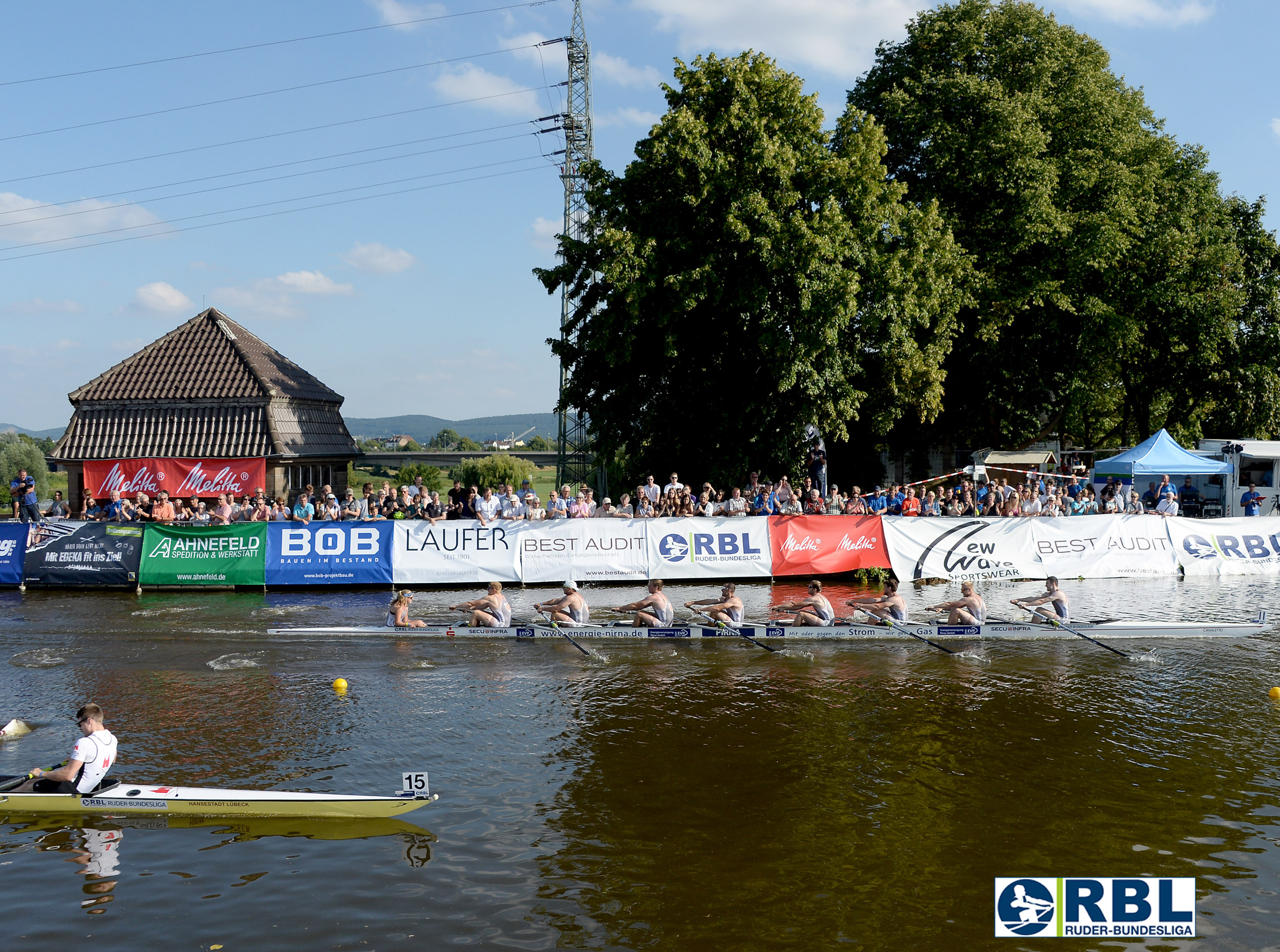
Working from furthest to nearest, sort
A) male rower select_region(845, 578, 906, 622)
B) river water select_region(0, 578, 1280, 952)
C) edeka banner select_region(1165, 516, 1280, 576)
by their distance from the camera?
edeka banner select_region(1165, 516, 1280, 576), male rower select_region(845, 578, 906, 622), river water select_region(0, 578, 1280, 952)

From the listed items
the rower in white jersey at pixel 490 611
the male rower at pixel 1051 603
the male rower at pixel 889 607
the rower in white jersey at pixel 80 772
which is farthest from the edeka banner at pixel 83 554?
the male rower at pixel 1051 603

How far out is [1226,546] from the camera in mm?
25031

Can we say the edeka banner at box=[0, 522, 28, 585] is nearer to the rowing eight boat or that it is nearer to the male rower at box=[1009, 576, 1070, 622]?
the rowing eight boat

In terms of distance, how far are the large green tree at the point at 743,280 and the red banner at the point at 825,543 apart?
14.1ft

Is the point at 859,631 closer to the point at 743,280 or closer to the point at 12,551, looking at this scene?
the point at 743,280

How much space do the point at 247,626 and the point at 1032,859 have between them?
15692 mm

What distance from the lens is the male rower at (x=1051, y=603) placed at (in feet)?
59.9

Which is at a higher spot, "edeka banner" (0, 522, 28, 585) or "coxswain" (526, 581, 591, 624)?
"edeka banner" (0, 522, 28, 585)

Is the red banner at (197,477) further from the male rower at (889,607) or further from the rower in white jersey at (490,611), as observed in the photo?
the male rower at (889,607)

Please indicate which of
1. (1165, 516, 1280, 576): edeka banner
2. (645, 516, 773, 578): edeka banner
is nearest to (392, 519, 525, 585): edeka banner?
(645, 516, 773, 578): edeka banner

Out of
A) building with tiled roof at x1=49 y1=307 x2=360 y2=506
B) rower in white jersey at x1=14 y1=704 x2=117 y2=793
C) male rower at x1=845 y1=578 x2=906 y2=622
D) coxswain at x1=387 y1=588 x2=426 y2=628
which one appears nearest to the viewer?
rower in white jersey at x1=14 y1=704 x2=117 y2=793

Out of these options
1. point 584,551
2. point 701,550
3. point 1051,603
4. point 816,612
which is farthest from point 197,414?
point 1051,603

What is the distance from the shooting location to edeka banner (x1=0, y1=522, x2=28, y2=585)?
79.9ft

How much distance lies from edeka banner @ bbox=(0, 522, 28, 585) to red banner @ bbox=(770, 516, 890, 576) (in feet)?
63.9
